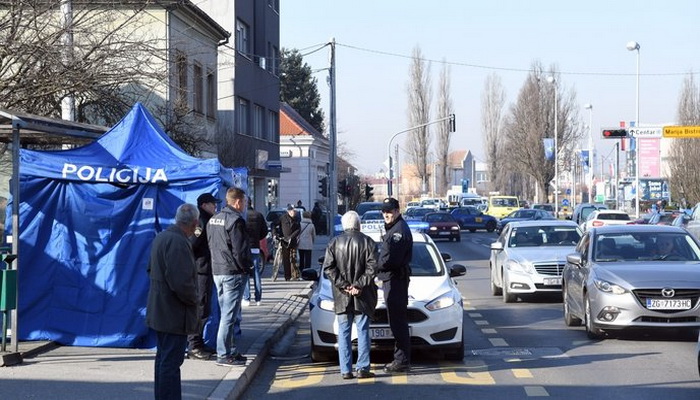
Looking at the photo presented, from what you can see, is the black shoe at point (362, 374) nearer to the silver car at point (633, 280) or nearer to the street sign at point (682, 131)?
the silver car at point (633, 280)

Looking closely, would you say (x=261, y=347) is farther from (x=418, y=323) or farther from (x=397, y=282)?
(x=397, y=282)

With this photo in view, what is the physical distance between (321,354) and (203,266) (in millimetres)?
1863

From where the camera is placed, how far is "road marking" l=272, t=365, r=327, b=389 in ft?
36.6

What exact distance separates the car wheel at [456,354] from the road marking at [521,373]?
2.45 feet

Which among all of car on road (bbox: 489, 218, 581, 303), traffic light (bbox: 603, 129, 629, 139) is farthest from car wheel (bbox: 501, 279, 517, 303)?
traffic light (bbox: 603, 129, 629, 139)

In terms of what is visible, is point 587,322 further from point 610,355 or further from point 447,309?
point 447,309

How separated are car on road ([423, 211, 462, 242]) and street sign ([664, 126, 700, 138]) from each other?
11.0 m

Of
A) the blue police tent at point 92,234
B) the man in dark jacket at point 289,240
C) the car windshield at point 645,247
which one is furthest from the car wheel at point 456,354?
the man in dark jacket at point 289,240

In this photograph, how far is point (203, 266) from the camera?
1177 centimetres

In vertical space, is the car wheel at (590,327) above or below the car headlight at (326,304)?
below

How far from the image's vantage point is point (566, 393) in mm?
10273

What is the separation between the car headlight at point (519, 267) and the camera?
19516 mm

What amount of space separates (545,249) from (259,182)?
3046 cm

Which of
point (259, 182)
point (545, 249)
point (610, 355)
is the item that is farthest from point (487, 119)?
point (610, 355)
